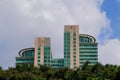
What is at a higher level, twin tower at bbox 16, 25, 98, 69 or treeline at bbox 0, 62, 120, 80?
twin tower at bbox 16, 25, 98, 69

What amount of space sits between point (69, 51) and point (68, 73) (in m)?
89.2

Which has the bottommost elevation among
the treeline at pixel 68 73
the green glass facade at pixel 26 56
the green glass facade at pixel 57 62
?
the treeline at pixel 68 73

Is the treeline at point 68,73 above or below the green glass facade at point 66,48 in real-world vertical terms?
below

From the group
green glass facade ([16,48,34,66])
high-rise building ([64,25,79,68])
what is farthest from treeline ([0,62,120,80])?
green glass facade ([16,48,34,66])

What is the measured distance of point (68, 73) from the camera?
53.0 meters

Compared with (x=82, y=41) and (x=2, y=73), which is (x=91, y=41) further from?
(x=2, y=73)

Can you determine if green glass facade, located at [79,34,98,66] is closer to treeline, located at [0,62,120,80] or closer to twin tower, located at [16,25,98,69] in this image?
twin tower, located at [16,25,98,69]

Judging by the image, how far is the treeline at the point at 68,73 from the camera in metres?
50.8

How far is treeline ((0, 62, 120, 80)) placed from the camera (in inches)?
1999

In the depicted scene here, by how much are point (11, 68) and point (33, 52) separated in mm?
93142

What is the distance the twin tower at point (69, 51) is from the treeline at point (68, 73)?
84.9 meters

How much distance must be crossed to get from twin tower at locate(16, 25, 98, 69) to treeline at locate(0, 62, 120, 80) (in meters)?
84.9

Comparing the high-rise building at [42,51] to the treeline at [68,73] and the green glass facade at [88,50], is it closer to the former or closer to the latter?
the green glass facade at [88,50]

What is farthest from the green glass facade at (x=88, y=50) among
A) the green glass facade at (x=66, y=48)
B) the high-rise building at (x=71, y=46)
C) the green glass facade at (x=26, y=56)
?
the green glass facade at (x=26, y=56)
